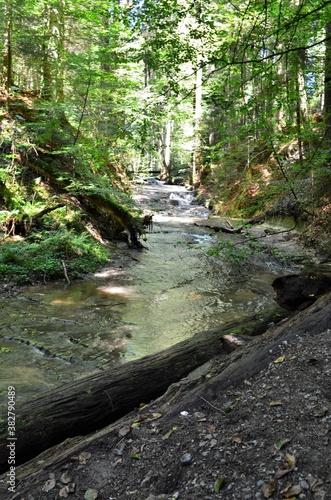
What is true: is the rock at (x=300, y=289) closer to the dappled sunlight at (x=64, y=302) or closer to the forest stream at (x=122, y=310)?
the forest stream at (x=122, y=310)

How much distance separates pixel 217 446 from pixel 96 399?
1.35 meters

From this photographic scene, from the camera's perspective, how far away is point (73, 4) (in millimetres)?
13531

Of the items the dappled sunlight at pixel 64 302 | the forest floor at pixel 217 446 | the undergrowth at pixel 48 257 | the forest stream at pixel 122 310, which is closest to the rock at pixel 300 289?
the forest stream at pixel 122 310

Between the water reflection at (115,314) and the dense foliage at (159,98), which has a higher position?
the dense foliage at (159,98)

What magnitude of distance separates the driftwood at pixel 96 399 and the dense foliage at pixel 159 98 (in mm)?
3057

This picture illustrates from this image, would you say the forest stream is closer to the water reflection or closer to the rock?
the water reflection

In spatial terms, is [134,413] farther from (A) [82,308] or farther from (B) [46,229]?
(B) [46,229]

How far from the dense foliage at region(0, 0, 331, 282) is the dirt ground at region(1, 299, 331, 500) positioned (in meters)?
3.11

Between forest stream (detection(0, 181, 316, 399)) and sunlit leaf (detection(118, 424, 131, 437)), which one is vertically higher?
sunlit leaf (detection(118, 424, 131, 437))

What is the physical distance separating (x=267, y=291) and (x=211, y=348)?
4.36 meters

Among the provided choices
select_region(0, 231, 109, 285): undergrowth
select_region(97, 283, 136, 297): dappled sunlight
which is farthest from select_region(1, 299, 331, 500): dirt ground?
select_region(0, 231, 109, 285): undergrowth

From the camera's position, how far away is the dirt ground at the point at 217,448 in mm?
2018

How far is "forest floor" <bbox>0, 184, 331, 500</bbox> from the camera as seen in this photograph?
2.02 m

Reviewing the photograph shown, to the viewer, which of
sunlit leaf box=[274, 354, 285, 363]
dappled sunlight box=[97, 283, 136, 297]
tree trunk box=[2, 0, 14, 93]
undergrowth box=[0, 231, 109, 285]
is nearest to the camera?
sunlit leaf box=[274, 354, 285, 363]
